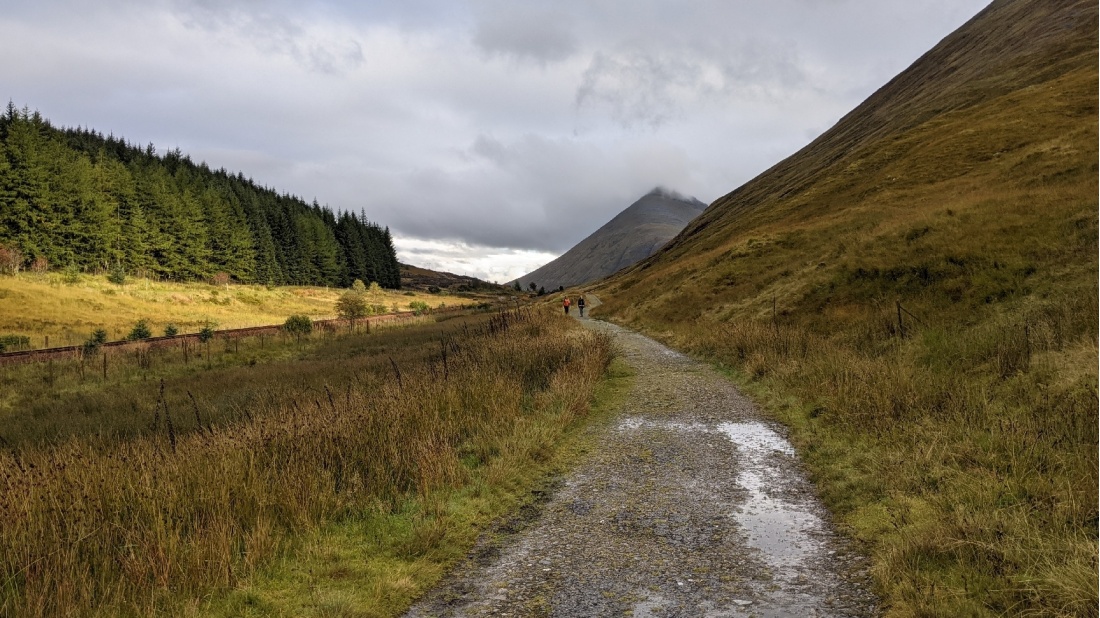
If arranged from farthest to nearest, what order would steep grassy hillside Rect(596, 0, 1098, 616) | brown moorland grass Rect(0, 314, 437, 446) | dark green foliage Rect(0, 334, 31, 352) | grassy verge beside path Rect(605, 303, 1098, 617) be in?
dark green foliage Rect(0, 334, 31, 352)
brown moorland grass Rect(0, 314, 437, 446)
steep grassy hillside Rect(596, 0, 1098, 616)
grassy verge beside path Rect(605, 303, 1098, 617)

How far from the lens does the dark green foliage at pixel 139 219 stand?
5803 cm

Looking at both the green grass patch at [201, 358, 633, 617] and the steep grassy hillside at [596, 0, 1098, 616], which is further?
the steep grassy hillside at [596, 0, 1098, 616]

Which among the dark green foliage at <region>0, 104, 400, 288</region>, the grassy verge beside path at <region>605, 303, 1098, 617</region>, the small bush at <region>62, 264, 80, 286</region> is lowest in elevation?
the grassy verge beside path at <region>605, 303, 1098, 617</region>

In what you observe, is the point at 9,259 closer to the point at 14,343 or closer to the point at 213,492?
the point at 14,343

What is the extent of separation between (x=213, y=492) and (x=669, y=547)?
15.8 ft

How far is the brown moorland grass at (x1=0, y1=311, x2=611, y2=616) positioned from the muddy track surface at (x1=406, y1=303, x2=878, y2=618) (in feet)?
3.46

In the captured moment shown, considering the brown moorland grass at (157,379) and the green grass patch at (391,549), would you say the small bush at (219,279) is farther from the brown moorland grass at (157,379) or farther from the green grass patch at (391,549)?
the green grass patch at (391,549)

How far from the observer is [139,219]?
226ft

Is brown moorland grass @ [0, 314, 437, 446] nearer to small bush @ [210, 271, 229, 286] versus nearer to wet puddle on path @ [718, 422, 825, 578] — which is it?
wet puddle on path @ [718, 422, 825, 578]

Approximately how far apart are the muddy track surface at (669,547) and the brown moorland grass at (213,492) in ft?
3.46

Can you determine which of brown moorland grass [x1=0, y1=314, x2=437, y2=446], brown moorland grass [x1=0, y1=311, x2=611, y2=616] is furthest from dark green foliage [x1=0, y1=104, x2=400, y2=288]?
brown moorland grass [x1=0, y1=311, x2=611, y2=616]

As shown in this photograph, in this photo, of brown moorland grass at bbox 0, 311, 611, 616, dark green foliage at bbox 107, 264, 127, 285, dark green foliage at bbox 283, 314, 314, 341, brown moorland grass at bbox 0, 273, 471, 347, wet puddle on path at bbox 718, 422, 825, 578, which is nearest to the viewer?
brown moorland grass at bbox 0, 311, 611, 616

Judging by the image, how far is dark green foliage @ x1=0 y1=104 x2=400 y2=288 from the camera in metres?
58.0

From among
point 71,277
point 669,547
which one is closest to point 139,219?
point 71,277
